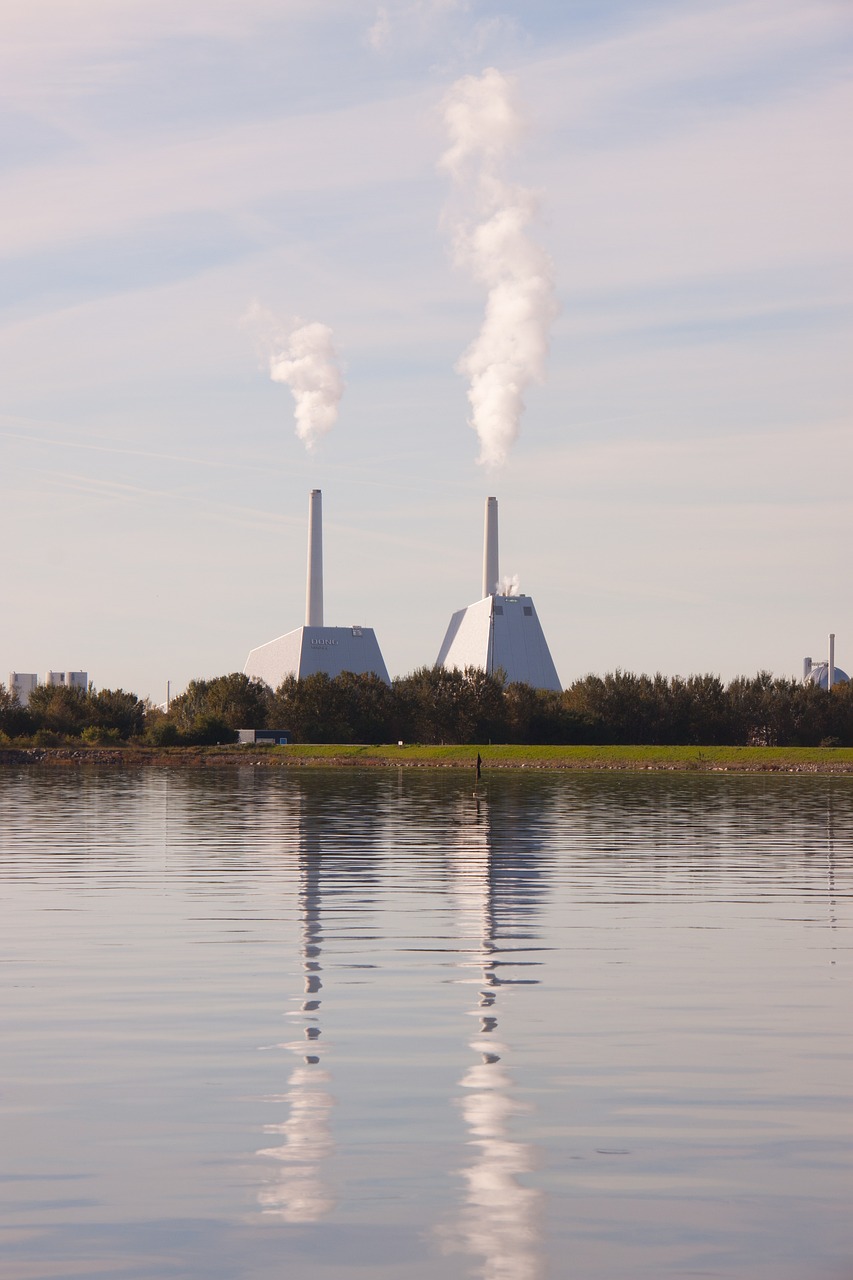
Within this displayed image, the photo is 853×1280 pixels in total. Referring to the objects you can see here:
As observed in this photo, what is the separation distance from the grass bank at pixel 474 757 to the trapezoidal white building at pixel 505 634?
190 feet

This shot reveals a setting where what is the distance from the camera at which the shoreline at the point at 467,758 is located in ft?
352

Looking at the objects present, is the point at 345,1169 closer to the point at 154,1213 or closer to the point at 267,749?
the point at 154,1213

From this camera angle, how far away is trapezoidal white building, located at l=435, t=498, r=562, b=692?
18612 cm

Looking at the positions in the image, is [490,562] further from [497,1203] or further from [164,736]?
[497,1203]

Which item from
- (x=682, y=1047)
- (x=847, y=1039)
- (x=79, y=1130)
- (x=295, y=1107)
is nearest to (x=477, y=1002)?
(x=682, y=1047)

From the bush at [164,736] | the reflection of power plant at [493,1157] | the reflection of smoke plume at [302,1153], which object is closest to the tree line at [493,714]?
the bush at [164,736]

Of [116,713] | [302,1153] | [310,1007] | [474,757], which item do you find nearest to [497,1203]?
[302,1153]

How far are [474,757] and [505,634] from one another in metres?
A: 71.8

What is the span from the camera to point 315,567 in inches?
7298

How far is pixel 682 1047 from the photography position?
45.5 feet

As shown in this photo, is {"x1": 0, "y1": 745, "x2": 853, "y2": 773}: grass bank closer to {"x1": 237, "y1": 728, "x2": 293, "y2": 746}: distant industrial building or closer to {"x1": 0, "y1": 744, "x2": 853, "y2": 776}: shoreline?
{"x1": 0, "y1": 744, "x2": 853, "y2": 776}: shoreline

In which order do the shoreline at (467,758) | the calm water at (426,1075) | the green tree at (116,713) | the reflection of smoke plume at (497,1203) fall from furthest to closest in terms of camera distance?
the green tree at (116,713) → the shoreline at (467,758) → the calm water at (426,1075) → the reflection of smoke plume at (497,1203)

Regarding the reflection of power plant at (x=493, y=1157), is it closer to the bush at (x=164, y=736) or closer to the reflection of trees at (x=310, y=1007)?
the reflection of trees at (x=310, y=1007)

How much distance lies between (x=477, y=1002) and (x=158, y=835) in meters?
28.8
